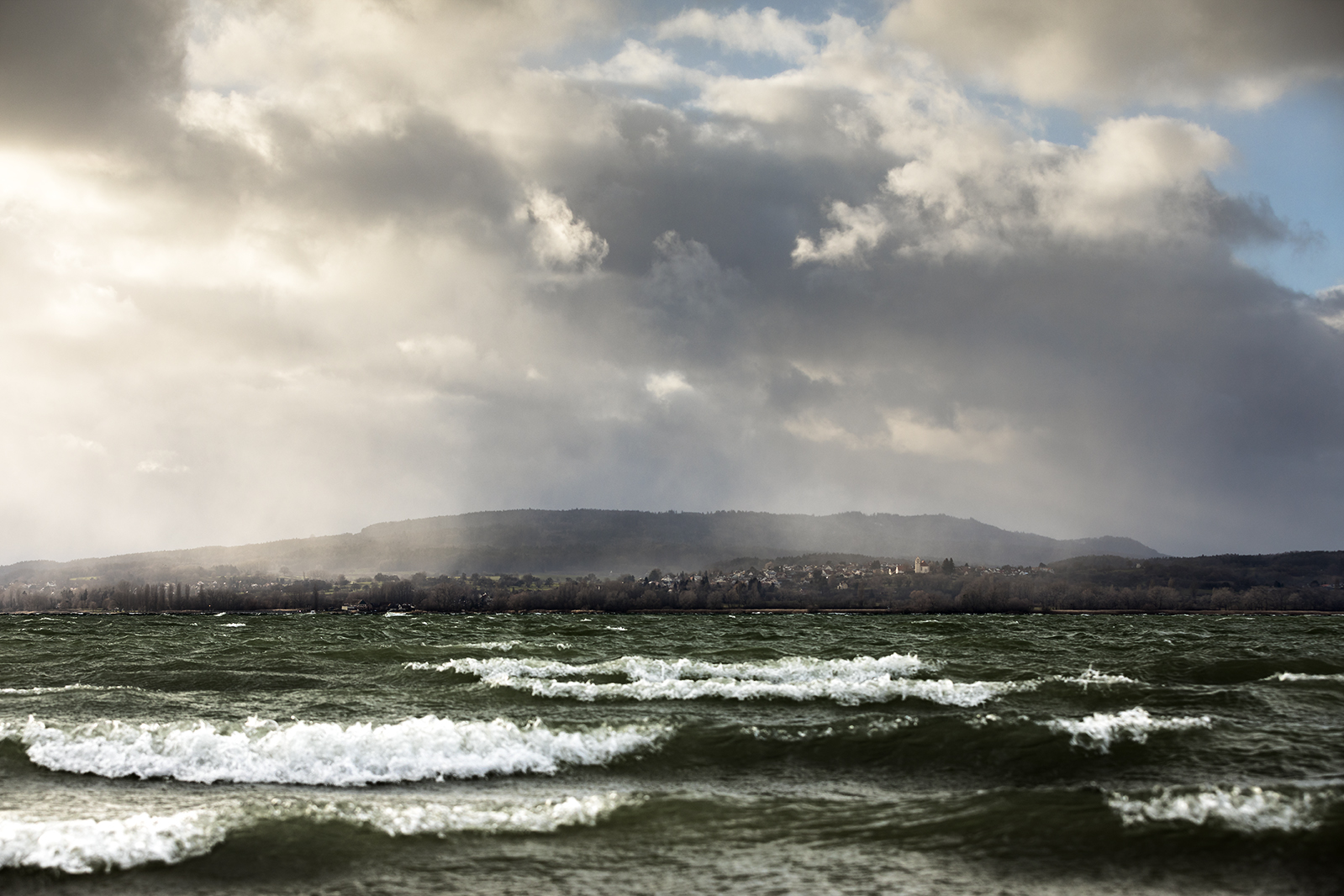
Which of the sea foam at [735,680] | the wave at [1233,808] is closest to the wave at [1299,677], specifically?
the sea foam at [735,680]

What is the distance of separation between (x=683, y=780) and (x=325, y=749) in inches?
384

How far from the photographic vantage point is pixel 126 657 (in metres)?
48.0

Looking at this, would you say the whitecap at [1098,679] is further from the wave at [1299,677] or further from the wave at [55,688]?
the wave at [55,688]

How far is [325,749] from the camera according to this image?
2278 centimetres

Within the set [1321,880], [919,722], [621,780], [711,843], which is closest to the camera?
[1321,880]

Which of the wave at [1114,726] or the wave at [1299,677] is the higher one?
the wave at [1114,726]

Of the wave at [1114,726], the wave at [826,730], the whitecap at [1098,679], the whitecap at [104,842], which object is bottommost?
the whitecap at [1098,679]

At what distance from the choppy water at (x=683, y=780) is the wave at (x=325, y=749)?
A: 0.09 metres

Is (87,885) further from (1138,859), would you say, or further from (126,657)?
(126,657)

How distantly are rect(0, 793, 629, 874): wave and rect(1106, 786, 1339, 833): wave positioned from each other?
400 inches

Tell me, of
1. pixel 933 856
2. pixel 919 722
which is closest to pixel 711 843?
pixel 933 856

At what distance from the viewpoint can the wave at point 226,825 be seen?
1480 cm

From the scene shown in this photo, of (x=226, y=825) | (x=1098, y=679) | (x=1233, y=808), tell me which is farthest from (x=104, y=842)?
(x=1098, y=679)

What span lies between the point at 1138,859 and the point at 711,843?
728 centimetres
